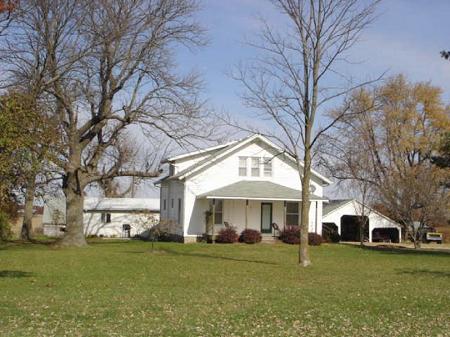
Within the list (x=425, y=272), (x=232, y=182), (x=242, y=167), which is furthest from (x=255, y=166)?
(x=425, y=272)

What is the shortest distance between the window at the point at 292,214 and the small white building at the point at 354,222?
342 inches

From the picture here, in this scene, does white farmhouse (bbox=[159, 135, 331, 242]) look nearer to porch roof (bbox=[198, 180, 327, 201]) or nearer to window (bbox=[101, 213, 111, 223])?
porch roof (bbox=[198, 180, 327, 201])

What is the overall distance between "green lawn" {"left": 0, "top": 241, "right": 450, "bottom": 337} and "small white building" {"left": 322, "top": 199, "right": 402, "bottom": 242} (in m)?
25.2

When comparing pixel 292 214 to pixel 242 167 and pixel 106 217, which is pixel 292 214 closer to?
pixel 242 167

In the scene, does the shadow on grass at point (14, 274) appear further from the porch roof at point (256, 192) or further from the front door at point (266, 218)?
the front door at point (266, 218)

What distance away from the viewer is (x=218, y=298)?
14320mm

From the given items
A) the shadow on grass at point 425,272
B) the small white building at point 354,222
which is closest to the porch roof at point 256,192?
the small white building at point 354,222

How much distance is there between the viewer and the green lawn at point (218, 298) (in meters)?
10.4

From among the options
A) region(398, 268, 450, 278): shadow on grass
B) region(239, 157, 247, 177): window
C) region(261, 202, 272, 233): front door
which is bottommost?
region(398, 268, 450, 278): shadow on grass

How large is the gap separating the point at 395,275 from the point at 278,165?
854 inches

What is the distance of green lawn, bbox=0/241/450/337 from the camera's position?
34.3 feet

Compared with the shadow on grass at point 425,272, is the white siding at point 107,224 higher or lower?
higher

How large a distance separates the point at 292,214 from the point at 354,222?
→ 1359 centimetres

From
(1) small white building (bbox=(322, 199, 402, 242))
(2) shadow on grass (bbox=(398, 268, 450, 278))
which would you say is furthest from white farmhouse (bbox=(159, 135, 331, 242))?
(2) shadow on grass (bbox=(398, 268, 450, 278))
